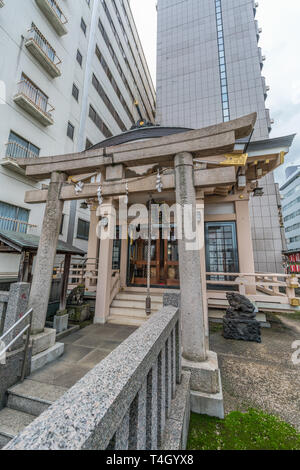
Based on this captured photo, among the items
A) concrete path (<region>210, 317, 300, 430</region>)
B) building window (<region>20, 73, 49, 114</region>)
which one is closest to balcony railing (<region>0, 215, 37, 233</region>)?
building window (<region>20, 73, 49, 114</region>)

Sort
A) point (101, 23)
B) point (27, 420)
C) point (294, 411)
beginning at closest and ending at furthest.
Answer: point (27, 420)
point (294, 411)
point (101, 23)

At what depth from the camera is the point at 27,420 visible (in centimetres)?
257

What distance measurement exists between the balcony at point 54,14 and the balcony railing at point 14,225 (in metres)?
12.7

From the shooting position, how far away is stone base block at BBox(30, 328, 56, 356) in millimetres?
3619

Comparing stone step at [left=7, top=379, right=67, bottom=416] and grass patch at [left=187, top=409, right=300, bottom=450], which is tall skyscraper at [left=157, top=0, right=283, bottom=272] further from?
stone step at [left=7, top=379, right=67, bottom=416]

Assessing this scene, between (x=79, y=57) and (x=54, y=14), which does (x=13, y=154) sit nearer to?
(x=54, y=14)

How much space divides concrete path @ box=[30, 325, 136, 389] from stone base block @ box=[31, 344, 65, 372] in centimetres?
9

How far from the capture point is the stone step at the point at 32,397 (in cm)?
271

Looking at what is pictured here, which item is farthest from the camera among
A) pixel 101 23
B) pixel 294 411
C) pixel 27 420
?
pixel 101 23

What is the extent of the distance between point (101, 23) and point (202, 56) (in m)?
9.75

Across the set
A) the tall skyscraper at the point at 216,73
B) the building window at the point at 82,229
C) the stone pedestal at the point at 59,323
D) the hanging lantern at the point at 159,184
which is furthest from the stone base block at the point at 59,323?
the tall skyscraper at the point at 216,73

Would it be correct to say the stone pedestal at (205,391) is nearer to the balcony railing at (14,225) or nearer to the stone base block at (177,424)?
the stone base block at (177,424)

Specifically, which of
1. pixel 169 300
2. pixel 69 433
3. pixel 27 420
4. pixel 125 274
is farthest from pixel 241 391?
pixel 125 274
